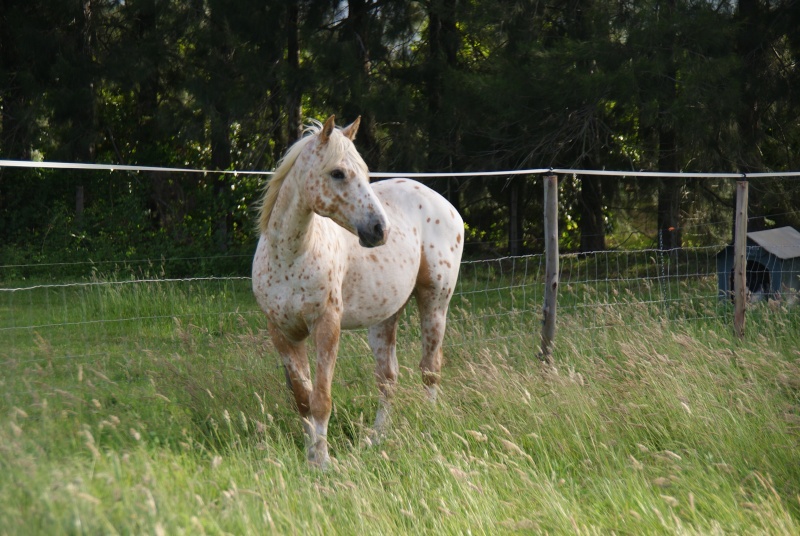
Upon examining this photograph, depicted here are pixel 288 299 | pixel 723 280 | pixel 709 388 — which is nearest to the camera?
pixel 288 299

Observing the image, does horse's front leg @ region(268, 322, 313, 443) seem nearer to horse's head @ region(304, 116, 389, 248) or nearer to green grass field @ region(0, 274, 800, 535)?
green grass field @ region(0, 274, 800, 535)

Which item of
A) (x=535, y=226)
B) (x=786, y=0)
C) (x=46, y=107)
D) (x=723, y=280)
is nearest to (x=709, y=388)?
(x=723, y=280)

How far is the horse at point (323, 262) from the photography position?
405 cm

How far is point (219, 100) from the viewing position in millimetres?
12828

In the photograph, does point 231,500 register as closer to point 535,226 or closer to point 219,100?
point 219,100

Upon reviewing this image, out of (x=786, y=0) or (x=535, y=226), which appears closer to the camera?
(x=786, y=0)

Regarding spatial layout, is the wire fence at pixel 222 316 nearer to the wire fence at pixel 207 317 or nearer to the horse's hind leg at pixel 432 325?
the wire fence at pixel 207 317

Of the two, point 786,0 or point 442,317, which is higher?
point 786,0

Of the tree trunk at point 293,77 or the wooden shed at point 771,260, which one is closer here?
the wooden shed at point 771,260

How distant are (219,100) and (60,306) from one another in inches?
180

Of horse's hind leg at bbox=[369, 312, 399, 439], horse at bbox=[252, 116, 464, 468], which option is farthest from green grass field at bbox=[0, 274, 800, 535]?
Answer: horse at bbox=[252, 116, 464, 468]

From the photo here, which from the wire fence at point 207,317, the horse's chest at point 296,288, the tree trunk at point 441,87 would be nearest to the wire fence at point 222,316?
the wire fence at point 207,317

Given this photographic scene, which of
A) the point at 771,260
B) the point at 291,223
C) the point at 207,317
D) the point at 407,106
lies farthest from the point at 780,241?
the point at 291,223

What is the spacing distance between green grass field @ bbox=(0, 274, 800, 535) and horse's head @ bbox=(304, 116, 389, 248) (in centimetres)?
100
